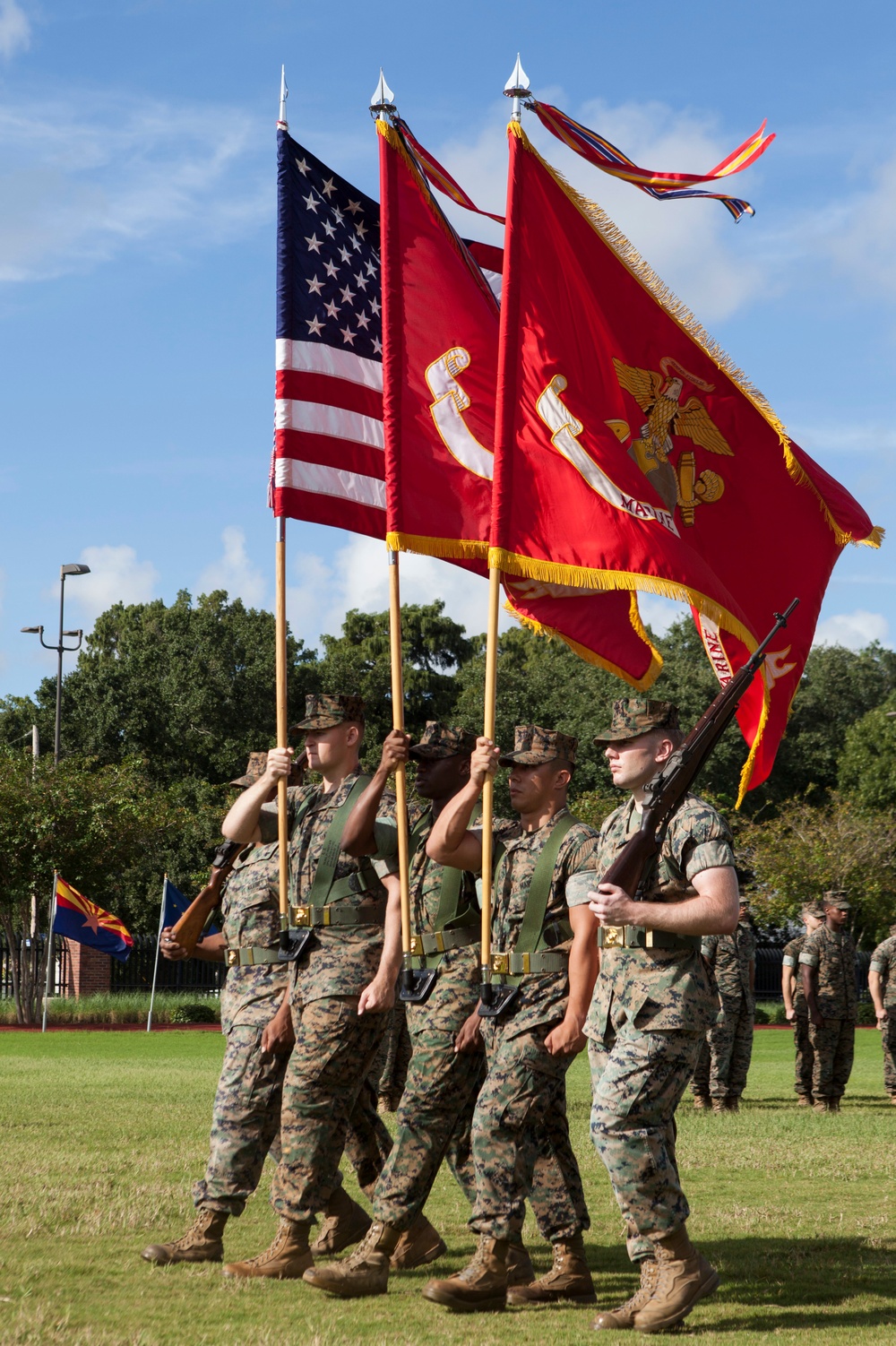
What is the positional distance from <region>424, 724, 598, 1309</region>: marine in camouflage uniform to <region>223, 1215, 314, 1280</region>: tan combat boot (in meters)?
0.79

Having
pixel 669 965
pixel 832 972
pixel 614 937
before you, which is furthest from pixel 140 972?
pixel 669 965

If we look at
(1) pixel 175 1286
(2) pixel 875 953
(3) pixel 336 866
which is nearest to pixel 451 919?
(3) pixel 336 866

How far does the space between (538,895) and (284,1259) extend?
6.40 ft

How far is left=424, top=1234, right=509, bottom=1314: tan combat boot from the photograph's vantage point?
→ 6.42m

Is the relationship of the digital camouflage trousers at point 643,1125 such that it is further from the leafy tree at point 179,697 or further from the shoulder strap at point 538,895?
the leafy tree at point 179,697

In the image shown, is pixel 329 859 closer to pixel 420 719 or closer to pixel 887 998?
pixel 887 998

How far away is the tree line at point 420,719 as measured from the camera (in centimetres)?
4056

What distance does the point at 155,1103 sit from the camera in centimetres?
1529

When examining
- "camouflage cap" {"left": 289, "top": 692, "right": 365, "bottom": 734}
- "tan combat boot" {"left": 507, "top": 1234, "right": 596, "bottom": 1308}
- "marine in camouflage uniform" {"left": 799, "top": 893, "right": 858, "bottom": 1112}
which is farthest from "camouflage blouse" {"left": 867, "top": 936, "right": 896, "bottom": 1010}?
"tan combat boot" {"left": 507, "top": 1234, "right": 596, "bottom": 1308}

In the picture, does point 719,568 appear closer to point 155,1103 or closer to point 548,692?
point 155,1103

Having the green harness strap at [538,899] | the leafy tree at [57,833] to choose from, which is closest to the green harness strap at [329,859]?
the green harness strap at [538,899]

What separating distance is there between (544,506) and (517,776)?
1.48 metres

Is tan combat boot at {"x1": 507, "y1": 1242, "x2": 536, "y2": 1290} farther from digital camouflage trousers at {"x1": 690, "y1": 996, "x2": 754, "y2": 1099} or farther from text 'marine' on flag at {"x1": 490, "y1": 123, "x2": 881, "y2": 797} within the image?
digital camouflage trousers at {"x1": 690, "y1": 996, "x2": 754, "y2": 1099}

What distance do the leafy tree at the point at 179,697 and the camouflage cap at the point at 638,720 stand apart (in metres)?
44.1
